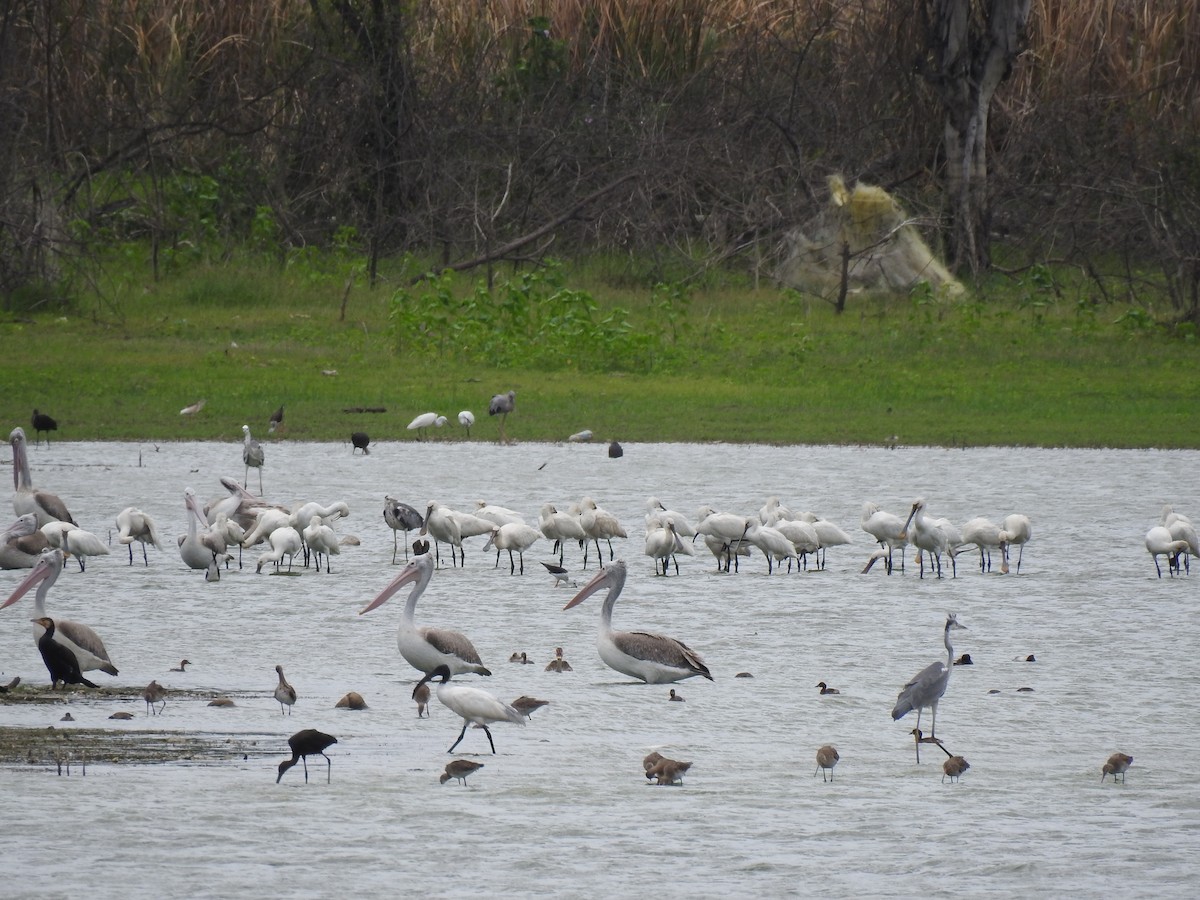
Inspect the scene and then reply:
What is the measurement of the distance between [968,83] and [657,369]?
25.3ft

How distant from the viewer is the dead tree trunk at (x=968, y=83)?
84.8 feet

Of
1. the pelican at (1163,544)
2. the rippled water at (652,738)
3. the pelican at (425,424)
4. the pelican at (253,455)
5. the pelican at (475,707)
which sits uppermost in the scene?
the pelican at (425,424)

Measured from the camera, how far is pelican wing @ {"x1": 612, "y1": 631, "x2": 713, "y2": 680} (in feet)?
27.1

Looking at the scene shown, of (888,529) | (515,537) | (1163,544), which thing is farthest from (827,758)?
(1163,544)

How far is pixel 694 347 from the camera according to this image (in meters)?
22.2

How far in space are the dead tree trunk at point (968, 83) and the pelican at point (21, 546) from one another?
57.7 feet

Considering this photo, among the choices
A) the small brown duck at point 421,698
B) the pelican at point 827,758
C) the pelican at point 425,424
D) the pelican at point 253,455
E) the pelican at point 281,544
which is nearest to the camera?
→ the pelican at point 827,758

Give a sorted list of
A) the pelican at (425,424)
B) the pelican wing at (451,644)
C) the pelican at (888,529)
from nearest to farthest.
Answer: the pelican wing at (451,644) → the pelican at (888,529) → the pelican at (425,424)

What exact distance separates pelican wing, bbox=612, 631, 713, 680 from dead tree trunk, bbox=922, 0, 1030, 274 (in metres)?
18.9

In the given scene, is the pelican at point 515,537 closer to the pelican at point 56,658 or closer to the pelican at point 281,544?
the pelican at point 281,544

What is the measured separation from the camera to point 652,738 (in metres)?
7.39

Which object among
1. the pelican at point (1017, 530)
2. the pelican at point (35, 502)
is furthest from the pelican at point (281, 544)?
the pelican at point (1017, 530)

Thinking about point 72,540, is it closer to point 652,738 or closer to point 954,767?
point 652,738

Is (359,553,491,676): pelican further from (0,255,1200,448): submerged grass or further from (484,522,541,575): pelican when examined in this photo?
(0,255,1200,448): submerged grass
